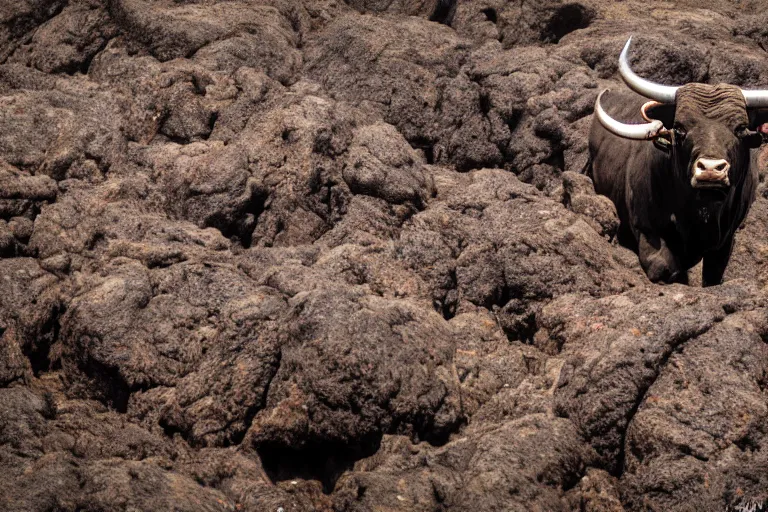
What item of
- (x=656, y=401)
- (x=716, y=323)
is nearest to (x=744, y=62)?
(x=716, y=323)

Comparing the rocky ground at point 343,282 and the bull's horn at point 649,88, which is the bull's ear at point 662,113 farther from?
the rocky ground at point 343,282

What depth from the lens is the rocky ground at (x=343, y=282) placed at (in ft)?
23.0

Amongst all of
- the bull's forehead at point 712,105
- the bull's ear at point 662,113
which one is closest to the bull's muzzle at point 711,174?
the bull's forehead at point 712,105

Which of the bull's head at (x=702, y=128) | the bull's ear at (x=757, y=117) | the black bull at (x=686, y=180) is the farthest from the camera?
the bull's ear at (x=757, y=117)

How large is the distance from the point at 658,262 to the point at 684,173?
99 cm

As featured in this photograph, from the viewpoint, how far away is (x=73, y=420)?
300 inches

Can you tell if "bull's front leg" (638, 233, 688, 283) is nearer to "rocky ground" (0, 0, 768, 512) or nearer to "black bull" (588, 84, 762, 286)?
"black bull" (588, 84, 762, 286)

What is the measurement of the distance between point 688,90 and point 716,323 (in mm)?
2716

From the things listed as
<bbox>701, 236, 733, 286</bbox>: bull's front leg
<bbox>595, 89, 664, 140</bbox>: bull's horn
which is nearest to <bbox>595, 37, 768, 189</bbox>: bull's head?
<bbox>595, 89, 664, 140</bbox>: bull's horn

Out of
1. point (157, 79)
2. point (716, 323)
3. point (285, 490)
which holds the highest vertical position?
point (157, 79)

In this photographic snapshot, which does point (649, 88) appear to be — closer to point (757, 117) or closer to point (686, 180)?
point (757, 117)

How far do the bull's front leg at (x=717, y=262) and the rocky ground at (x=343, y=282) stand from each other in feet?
1.51

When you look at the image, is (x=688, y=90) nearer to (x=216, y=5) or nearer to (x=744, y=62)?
(x=744, y=62)

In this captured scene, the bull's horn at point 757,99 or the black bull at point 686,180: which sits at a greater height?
the bull's horn at point 757,99
